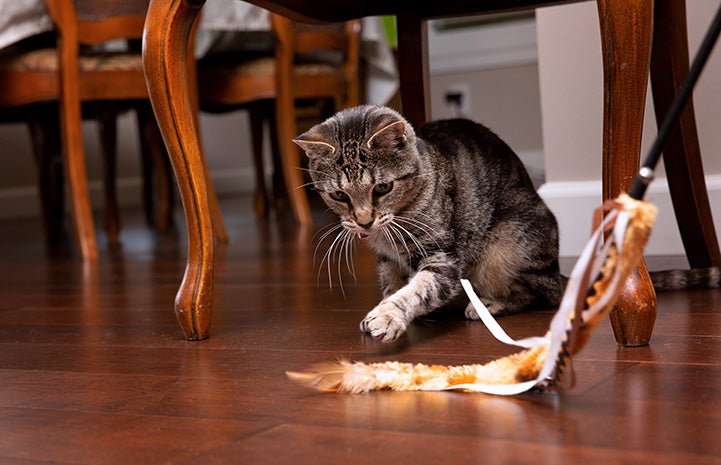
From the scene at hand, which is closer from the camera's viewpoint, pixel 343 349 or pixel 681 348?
pixel 681 348

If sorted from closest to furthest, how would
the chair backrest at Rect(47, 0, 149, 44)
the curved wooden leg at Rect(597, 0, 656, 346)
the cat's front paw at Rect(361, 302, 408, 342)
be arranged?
the curved wooden leg at Rect(597, 0, 656, 346) < the cat's front paw at Rect(361, 302, 408, 342) < the chair backrest at Rect(47, 0, 149, 44)

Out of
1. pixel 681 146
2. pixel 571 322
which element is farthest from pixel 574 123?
pixel 571 322

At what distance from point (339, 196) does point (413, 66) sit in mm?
444

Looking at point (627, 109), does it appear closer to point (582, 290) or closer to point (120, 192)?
point (582, 290)

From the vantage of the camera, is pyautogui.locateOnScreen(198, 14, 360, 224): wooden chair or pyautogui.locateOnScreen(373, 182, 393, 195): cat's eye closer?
pyautogui.locateOnScreen(373, 182, 393, 195): cat's eye

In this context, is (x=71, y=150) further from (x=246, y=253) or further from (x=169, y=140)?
(x=169, y=140)

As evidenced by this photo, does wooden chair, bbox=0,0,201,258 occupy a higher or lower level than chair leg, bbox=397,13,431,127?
higher

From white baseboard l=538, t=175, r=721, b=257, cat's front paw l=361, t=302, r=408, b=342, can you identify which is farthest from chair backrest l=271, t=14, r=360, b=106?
cat's front paw l=361, t=302, r=408, b=342

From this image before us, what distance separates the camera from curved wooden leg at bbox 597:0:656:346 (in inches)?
45.1

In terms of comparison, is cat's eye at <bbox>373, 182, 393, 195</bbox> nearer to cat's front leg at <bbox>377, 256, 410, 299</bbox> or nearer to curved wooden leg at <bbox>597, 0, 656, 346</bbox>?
cat's front leg at <bbox>377, 256, 410, 299</bbox>

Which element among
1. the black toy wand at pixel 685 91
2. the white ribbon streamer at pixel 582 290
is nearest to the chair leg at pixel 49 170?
the white ribbon streamer at pixel 582 290

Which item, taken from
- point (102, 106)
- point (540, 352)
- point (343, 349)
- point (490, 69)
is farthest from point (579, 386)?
point (490, 69)

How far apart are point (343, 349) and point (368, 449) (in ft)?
1.57

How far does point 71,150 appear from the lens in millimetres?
3260
